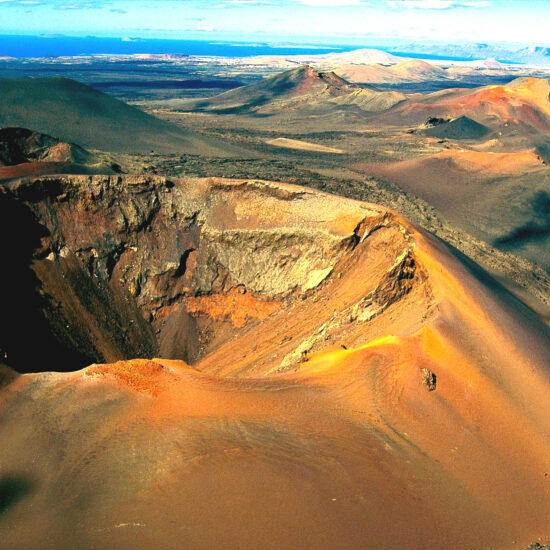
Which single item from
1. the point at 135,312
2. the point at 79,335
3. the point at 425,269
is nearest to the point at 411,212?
the point at 425,269

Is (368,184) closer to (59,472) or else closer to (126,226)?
(126,226)

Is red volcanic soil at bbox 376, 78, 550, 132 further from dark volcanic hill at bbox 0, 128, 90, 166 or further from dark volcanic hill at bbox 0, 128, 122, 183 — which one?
dark volcanic hill at bbox 0, 128, 90, 166

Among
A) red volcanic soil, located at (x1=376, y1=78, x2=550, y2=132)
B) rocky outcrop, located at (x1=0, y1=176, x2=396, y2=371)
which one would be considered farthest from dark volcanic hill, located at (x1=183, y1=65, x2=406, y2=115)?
rocky outcrop, located at (x1=0, y1=176, x2=396, y2=371)

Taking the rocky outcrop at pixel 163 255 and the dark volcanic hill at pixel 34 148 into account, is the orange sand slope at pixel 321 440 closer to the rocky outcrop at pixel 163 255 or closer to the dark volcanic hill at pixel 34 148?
the rocky outcrop at pixel 163 255

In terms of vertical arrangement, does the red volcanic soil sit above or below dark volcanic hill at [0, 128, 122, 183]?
above

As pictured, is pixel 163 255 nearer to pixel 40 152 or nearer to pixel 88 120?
pixel 40 152

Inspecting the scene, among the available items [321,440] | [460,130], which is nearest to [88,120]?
[460,130]
